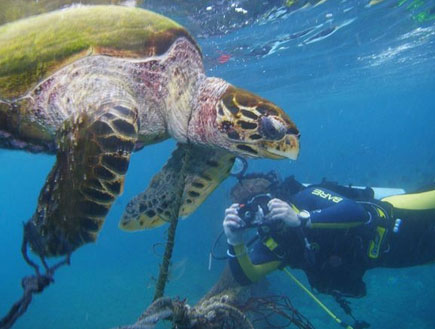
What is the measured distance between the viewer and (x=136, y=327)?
4.47 feet

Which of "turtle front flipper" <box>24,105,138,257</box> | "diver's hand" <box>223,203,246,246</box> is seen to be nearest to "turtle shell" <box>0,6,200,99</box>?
"turtle front flipper" <box>24,105,138,257</box>

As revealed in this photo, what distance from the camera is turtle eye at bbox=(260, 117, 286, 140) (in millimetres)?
2240

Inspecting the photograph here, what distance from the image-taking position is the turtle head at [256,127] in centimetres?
228

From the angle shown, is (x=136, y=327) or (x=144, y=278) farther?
(x=144, y=278)

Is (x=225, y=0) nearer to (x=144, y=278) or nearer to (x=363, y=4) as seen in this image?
(x=363, y=4)

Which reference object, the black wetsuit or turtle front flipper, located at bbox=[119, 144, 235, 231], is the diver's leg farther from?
turtle front flipper, located at bbox=[119, 144, 235, 231]

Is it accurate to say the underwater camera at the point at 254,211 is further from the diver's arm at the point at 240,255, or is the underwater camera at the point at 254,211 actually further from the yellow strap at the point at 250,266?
the yellow strap at the point at 250,266

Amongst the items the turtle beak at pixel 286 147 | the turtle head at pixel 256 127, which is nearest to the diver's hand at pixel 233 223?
the turtle head at pixel 256 127

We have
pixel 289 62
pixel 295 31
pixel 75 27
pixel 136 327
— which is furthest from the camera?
pixel 289 62

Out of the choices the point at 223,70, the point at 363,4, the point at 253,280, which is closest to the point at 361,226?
the point at 253,280

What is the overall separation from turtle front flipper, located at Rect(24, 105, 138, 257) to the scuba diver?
7.38 ft

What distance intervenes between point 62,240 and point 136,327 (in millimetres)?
626

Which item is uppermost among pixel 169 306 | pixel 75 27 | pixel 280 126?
pixel 75 27

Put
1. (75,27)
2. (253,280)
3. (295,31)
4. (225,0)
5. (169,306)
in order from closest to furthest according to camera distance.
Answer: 1. (169,306)
2. (75,27)
3. (253,280)
4. (225,0)
5. (295,31)
